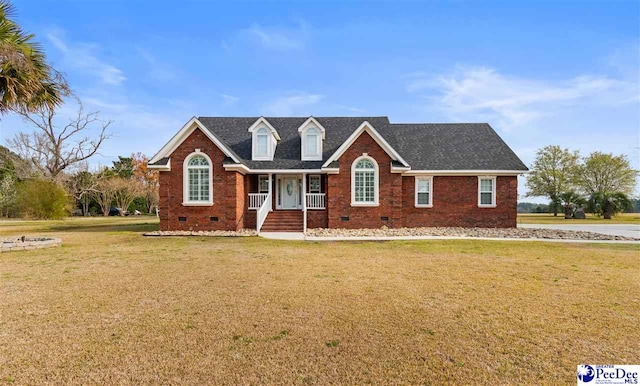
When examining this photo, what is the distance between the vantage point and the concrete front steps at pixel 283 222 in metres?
19.9

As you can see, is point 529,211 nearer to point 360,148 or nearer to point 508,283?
point 360,148

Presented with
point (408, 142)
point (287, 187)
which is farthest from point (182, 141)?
point (408, 142)

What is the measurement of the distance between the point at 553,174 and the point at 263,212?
41.2 m

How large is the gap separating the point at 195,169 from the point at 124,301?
13.8 meters

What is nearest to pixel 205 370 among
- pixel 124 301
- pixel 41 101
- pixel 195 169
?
pixel 124 301

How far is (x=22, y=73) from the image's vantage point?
12.9 meters

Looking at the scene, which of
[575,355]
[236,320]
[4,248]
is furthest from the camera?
[4,248]

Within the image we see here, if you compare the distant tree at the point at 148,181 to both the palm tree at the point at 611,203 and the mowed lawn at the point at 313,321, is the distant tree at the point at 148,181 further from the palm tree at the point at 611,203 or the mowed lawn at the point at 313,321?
the palm tree at the point at 611,203

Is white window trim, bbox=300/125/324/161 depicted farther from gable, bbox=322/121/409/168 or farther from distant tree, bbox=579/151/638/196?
distant tree, bbox=579/151/638/196

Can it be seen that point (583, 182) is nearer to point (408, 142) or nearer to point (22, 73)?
point (408, 142)

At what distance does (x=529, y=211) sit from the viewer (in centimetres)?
5547

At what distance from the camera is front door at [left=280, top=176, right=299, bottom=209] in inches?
895

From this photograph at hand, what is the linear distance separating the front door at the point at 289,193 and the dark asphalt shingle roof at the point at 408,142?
169 cm

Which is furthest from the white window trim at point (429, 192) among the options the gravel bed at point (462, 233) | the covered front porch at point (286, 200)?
the covered front porch at point (286, 200)
